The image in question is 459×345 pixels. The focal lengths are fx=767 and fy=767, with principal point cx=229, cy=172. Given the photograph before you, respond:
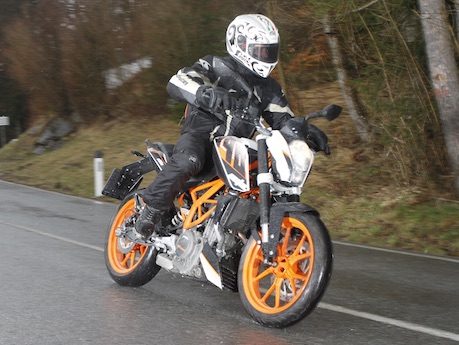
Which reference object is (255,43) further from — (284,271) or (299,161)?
(284,271)

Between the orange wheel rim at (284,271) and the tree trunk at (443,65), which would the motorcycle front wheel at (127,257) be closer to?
the orange wheel rim at (284,271)

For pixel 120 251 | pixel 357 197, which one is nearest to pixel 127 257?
pixel 120 251

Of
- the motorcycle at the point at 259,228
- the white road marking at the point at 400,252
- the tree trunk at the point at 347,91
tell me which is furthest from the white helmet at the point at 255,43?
the tree trunk at the point at 347,91

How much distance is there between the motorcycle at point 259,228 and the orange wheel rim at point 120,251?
20.4 inches

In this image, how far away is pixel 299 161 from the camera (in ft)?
17.0

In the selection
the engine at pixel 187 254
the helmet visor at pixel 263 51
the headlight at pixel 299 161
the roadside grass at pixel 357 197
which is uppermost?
the helmet visor at pixel 263 51

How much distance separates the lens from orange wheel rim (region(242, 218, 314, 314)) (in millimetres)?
5129

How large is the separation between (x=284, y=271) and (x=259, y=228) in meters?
0.38

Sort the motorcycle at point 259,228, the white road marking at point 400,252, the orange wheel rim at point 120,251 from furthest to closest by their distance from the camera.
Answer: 1. the white road marking at point 400,252
2. the orange wheel rim at point 120,251
3. the motorcycle at point 259,228

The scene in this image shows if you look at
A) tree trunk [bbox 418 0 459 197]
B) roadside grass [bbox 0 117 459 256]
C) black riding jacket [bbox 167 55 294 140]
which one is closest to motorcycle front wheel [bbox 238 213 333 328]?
black riding jacket [bbox 167 55 294 140]

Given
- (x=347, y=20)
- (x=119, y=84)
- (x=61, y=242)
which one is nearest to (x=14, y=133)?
(x=119, y=84)

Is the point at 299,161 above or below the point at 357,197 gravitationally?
above

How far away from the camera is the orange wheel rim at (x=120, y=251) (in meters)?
6.64

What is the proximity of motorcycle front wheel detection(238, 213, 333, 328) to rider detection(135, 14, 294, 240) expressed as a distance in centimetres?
86
